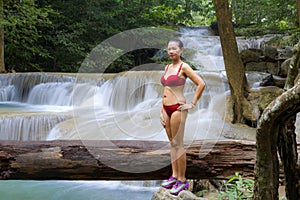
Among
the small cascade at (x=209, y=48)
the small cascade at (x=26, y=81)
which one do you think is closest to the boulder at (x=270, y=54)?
the small cascade at (x=209, y=48)

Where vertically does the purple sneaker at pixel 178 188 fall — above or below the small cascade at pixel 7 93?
below

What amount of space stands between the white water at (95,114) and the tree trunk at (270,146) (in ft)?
6.45

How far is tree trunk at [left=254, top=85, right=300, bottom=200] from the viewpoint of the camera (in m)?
1.88

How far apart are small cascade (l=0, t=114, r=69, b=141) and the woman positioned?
16.3 feet

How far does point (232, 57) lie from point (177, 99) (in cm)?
445

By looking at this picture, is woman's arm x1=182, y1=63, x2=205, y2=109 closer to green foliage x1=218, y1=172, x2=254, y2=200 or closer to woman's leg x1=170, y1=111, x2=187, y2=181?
woman's leg x1=170, y1=111, x2=187, y2=181

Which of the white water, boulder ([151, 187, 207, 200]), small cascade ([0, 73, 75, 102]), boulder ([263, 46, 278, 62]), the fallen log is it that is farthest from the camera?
boulder ([263, 46, 278, 62])

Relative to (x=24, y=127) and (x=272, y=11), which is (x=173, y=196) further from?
(x=272, y=11)

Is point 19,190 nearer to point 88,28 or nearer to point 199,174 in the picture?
point 199,174

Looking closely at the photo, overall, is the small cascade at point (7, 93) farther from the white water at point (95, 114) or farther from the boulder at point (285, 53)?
the boulder at point (285, 53)

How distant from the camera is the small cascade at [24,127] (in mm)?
7008

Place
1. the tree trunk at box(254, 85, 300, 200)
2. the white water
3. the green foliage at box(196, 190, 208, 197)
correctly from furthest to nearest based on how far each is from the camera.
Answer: the white water → the green foliage at box(196, 190, 208, 197) → the tree trunk at box(254, 85, 300, 200)

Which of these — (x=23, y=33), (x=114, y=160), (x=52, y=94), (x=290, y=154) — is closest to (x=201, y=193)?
(x=114, y=160)

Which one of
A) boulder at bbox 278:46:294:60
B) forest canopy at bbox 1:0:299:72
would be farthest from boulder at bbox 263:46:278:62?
forest canopy at bbox 1:0:299:72
